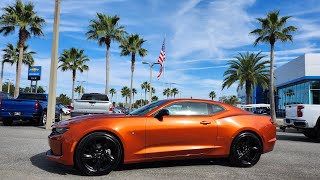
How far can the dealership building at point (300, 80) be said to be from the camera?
133ft

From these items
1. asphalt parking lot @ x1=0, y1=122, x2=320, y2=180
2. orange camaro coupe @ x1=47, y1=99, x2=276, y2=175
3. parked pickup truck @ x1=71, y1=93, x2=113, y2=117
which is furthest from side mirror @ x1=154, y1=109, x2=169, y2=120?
parked pickup truck @ x1=71, y1=93, x2=113, y2=117

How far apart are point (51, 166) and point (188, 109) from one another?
279cm

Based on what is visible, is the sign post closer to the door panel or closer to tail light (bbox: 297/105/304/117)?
tail light (bbox: 297/105/304/117)

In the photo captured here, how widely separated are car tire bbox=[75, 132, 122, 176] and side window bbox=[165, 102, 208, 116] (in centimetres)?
127

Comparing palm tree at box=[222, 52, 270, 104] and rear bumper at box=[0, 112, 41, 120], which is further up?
palm tree at box=[222, 52, 270, 104]

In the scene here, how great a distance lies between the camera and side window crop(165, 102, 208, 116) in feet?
21.2

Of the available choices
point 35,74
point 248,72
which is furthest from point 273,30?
point 35,74

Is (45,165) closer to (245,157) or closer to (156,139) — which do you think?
(156,139)

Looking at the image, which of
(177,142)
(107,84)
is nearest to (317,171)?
(177,142)

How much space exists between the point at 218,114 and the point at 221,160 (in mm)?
1229

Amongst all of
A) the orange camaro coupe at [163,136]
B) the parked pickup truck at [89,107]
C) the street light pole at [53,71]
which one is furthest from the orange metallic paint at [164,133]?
the street light pole at [53,71]

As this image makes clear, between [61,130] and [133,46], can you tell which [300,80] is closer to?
[133,46]

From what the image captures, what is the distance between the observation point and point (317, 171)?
6.55m

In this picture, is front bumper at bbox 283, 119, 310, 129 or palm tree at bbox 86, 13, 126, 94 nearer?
front bumper at bbox 283, 119, 310, 129
